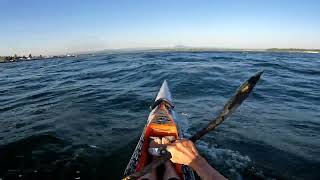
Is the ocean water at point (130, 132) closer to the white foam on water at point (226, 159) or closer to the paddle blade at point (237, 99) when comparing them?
the white foam on water at point (226, 159)

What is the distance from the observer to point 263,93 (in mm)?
21766

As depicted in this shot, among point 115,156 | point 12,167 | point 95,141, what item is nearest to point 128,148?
point 115,156

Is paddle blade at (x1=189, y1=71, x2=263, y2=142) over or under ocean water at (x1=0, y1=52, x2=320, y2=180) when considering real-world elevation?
over

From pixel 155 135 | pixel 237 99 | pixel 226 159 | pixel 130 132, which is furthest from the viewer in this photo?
pixel 130 132

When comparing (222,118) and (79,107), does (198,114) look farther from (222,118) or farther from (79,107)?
(222,118)

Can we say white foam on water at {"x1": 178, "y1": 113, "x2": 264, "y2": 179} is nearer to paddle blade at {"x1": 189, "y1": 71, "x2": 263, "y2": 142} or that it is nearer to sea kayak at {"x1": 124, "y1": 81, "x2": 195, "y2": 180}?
sea kayak at {"x1": 124, "y1": 81, "x2": 195, "y2": 180}

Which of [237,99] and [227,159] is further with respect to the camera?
[227,159]

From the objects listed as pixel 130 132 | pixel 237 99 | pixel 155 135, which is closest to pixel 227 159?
pixel 155 135

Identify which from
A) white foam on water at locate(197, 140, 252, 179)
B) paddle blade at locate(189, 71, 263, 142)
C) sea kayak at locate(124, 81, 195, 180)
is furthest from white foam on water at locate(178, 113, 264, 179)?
paddle blade at locate(189, 71, 263, 142)

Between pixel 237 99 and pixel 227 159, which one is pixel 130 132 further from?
pixel 237 99

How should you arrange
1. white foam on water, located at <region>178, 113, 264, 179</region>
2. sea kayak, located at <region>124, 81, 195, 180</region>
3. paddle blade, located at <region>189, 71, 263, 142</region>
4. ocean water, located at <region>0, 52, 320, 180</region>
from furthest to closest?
ocean water, located at <region>0, 52, 320, 180</region>, white foam on water, located at <region>178, 113, 264, 179</region>, sea kayak, located at <region>124, 81, 195, 180</region>, paddle blade, located at <region>189, 71, 263, 142</region>

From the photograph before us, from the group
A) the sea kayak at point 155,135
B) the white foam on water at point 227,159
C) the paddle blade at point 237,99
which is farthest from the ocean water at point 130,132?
the paddle blade at point 237,99

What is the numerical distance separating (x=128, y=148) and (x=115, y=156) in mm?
818

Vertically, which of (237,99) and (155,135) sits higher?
(237,99)
